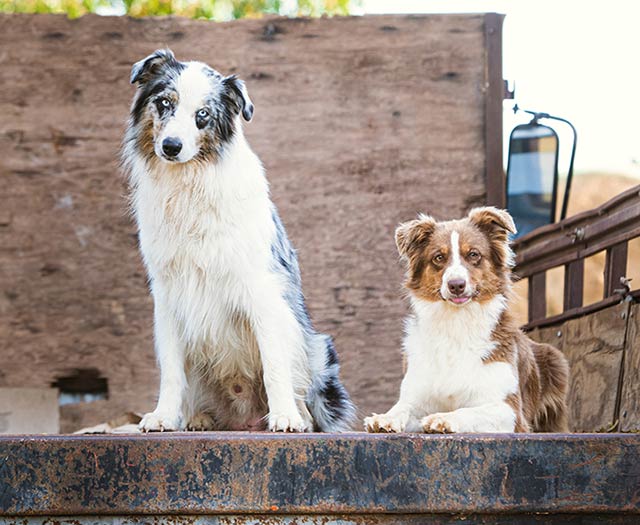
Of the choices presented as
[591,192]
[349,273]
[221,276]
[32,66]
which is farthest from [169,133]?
[591,192]

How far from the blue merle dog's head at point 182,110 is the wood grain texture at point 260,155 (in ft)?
8.72

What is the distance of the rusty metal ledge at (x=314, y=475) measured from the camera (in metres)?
2.58

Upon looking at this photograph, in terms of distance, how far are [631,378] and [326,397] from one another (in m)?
1.48

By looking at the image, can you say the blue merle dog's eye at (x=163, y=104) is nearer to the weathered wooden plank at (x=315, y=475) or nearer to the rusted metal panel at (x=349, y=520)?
the weathered wooden plank at (x=315, y=475)

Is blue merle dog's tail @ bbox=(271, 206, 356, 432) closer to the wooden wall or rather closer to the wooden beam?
the wooden wall

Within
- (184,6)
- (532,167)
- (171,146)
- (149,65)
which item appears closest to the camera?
(171,146)

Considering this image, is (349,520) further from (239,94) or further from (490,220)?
(239,94)

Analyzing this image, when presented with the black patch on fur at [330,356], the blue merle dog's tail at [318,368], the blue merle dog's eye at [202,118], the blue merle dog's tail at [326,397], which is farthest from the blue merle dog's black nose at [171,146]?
the black patch on fur at [330,356]

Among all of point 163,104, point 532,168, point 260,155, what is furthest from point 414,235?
point 260,155

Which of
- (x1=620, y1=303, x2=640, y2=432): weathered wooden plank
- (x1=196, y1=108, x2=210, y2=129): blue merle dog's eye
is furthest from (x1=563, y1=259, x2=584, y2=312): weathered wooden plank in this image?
(x1=196, y1=108, x2=210, y2=129): blue merle dog's eye

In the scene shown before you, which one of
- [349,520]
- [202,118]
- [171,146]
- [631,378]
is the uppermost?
[202,118]

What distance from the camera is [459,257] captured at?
13.3 feet

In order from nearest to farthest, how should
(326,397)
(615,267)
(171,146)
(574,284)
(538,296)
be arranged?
(171,146) < (326,397) < (615,267) < (574,284) < (538,296)

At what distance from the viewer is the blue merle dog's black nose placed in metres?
3.92
